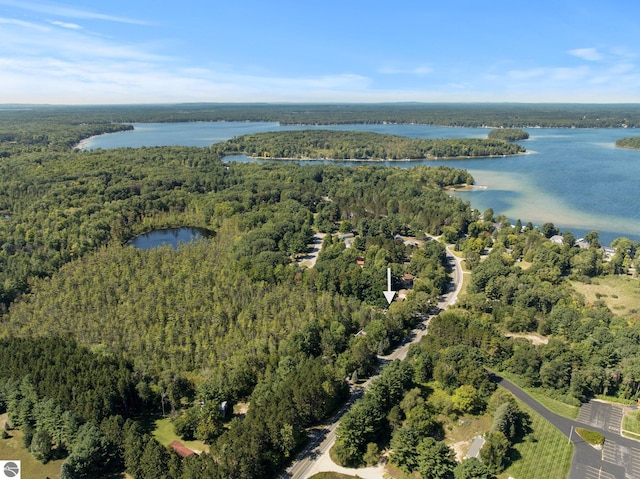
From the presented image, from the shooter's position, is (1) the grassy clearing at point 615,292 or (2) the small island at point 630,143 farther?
(2) the small island at point 630,143

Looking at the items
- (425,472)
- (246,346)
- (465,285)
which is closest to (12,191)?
(246,346)

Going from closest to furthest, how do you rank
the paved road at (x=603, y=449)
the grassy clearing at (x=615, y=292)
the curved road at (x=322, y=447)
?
the paved road at (x=603, y=449), the curved road at (x=322, y=447), the grassy clearing at (x=615, y=292)

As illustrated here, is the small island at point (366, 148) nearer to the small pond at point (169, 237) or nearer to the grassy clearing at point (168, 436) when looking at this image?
the small pond at point (169, 237)

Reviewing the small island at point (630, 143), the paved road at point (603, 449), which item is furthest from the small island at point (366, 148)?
the paved road at point (603, 449)

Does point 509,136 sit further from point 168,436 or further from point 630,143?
point 168,436

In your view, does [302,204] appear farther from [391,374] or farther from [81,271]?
[391,374]

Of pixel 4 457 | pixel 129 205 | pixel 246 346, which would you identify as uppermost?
pixel 129 205
